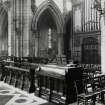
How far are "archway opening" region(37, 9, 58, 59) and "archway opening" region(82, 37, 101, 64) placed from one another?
4366mm

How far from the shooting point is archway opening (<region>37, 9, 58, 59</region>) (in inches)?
797

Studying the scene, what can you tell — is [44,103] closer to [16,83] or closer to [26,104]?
[26,104]

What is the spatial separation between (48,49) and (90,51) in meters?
6.10

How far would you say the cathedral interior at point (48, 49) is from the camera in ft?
19.0

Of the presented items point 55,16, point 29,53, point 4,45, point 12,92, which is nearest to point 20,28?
point 29,53

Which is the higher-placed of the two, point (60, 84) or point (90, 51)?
point (90, 51)

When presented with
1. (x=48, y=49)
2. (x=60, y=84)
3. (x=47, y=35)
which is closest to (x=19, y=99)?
(x=60, y=84)

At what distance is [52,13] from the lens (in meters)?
18.8

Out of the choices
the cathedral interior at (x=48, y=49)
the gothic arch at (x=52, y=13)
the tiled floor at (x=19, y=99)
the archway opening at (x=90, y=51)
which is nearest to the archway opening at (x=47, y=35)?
the cathedral interior at (x=48, y=49)

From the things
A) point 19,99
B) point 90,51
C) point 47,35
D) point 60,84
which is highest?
point 47,35

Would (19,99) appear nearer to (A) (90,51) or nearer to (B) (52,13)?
(A) (90,51)

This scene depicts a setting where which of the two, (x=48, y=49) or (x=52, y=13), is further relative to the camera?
(x=48, y=49)

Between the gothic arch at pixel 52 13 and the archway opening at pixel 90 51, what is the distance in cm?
360

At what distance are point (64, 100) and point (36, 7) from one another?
1314cm
